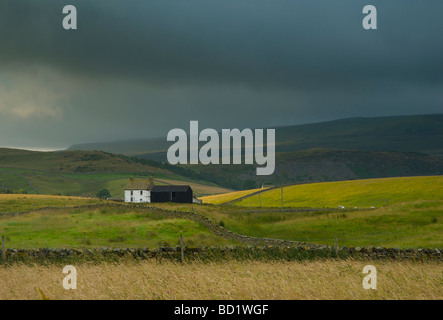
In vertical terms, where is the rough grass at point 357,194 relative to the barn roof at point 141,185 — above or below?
below

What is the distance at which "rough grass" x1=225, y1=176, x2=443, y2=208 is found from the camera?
105 m

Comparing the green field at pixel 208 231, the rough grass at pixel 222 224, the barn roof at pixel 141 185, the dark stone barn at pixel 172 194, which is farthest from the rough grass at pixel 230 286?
the barn roof at pixel 141 185

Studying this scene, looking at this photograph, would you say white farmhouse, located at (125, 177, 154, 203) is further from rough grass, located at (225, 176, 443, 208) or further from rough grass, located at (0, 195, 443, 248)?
rough grass, located at (0, 195, 443, 248)

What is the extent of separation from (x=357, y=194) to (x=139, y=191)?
207 feet

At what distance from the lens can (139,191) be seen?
145875 millimetres

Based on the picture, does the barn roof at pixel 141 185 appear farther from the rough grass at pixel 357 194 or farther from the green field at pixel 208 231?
the green field at pixel 208 231

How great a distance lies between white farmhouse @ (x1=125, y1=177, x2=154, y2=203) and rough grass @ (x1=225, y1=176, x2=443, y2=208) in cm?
2694

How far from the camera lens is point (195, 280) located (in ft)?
54.3

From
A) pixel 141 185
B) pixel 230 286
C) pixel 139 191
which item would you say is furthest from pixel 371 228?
pixel 141 185

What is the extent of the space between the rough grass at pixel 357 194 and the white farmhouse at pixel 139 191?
26935 millimetres

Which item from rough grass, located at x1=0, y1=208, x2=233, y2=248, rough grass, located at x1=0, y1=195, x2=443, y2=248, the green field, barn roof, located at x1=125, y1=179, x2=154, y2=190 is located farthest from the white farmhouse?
rough grass, located at x1=0, y1=208, x2=233, y2=248

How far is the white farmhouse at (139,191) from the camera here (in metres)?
144

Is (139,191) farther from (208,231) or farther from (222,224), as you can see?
(208,231)
